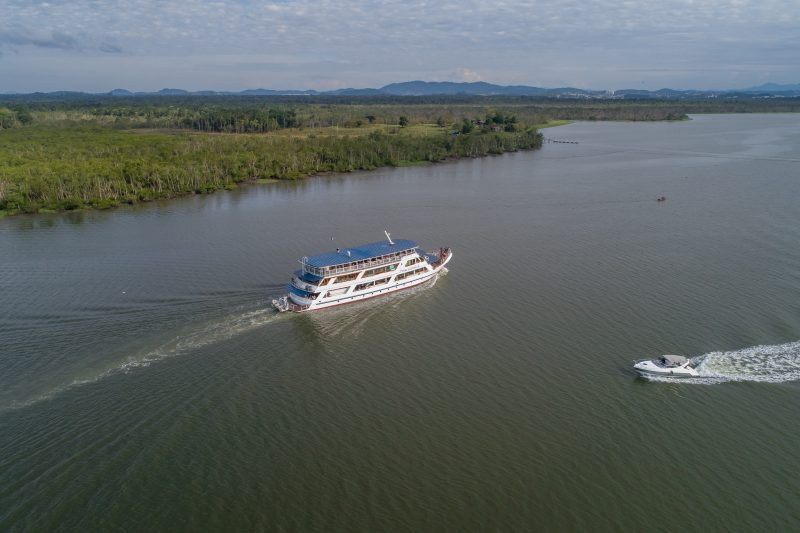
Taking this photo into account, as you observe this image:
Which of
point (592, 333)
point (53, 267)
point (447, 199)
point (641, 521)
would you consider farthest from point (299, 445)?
point (447, 199)

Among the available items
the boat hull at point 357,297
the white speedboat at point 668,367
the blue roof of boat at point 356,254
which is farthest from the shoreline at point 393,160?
the white speedboat at point 668,367

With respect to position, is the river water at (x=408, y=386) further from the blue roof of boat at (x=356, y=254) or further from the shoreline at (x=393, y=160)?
the shoreline at (x=393, y=160)

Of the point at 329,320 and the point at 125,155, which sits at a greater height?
the point at 125,155

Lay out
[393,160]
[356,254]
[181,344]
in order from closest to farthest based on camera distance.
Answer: [181,344]
[356,254]
[393,160]

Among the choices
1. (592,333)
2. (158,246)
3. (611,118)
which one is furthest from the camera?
(611,118)

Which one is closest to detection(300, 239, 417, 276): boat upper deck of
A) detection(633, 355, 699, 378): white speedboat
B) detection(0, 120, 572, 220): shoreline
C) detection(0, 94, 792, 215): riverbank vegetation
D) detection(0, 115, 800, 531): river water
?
detection(0, 115, 800, 531): river water

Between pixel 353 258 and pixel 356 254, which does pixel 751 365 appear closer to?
pixel 353 258

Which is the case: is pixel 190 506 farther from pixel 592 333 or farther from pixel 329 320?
pixel 592 333

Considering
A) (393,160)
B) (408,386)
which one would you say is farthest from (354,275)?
(393,160)
